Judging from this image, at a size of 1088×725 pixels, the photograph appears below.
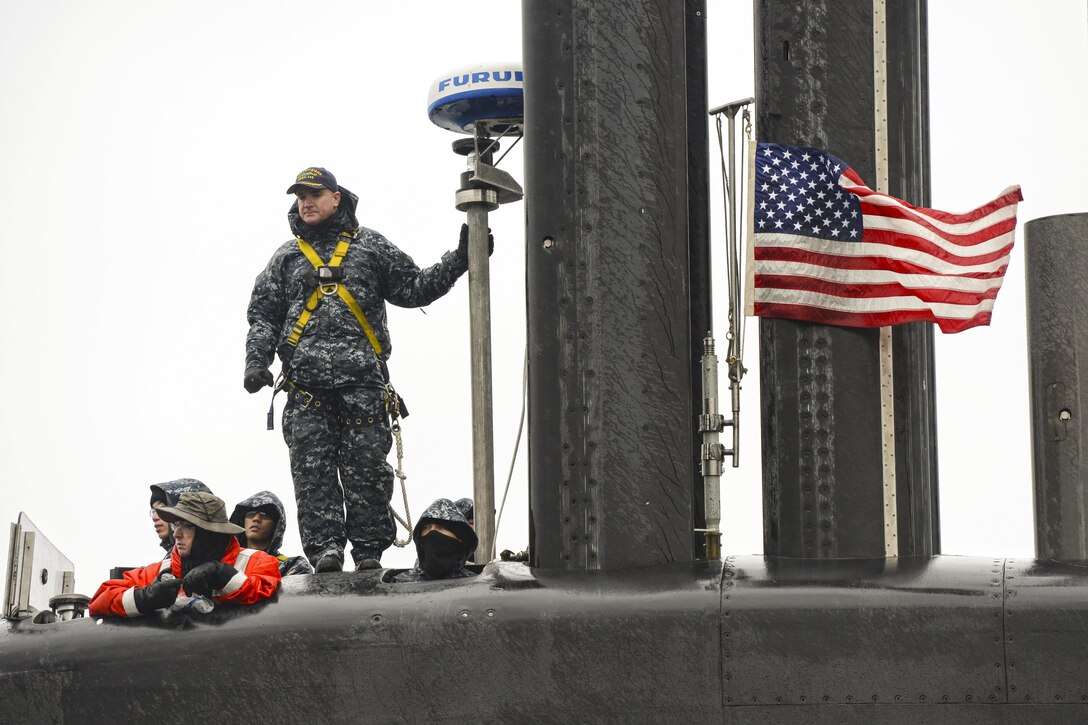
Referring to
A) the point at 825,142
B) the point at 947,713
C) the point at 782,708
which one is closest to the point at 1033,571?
the point at 947,713

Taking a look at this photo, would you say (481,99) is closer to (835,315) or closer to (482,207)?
(482,207)

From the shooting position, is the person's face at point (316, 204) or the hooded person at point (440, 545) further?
the person's face at point (316, 204)

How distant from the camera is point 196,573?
8891 millimetres

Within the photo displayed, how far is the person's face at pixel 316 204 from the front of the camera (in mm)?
11531

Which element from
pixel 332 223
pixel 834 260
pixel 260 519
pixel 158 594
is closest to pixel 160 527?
pixel 260 519

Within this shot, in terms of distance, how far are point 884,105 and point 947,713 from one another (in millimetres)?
3436

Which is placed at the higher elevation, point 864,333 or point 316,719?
point 864,333

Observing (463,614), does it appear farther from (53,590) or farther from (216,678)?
(53,590)

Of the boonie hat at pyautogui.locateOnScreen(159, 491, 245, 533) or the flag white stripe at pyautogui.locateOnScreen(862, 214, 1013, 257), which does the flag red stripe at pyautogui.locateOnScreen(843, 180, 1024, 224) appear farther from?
the boonie hat at pyautogui.locateOnScreen(159, 491, 245, 533)

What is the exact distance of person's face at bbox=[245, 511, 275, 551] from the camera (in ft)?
37.9

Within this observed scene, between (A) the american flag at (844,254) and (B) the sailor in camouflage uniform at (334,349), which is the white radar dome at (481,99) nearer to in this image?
(B) the sailor in camouflage uniform at (334,349)

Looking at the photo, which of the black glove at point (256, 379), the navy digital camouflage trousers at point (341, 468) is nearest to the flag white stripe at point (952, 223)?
the navy digital camouflage trousers at point (341, 468)

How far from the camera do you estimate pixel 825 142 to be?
9641 millimetres

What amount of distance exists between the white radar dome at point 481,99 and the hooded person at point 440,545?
123 inches
